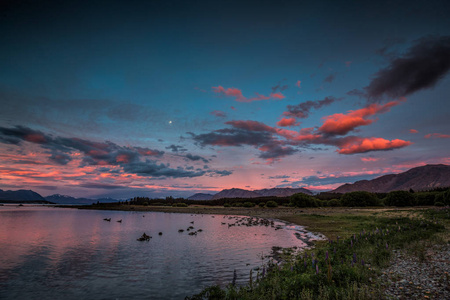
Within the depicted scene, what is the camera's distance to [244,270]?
62.2ft

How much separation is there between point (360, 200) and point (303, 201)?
3011cm

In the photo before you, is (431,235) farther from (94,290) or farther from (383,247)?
(94,290)

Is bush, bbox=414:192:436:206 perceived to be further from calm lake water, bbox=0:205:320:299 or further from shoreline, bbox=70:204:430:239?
calm lake water, bbox=0:205:320:299

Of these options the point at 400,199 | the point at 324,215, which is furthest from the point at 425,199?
the point at 324,215

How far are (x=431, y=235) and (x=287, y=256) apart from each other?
13.4 meters

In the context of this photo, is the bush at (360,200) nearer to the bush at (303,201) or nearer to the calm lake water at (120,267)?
the bush at (303,201)

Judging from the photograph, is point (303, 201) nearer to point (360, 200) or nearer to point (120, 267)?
point (360, 200)

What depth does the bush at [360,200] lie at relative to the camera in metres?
125

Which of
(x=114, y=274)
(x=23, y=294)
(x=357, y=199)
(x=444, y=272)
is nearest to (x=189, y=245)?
(x=114, y=274)

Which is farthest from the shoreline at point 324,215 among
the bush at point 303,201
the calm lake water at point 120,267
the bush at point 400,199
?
the bush at point 303,201

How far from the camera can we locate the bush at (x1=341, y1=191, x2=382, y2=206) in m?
125

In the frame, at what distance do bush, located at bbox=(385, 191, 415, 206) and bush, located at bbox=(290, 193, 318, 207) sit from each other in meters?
35.8

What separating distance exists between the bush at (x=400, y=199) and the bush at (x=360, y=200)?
271 inches

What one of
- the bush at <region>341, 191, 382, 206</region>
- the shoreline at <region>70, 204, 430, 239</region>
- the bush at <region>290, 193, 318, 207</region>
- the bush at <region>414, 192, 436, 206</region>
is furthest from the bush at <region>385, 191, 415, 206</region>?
the bush at <region>290, 193, 318, 207</region>
